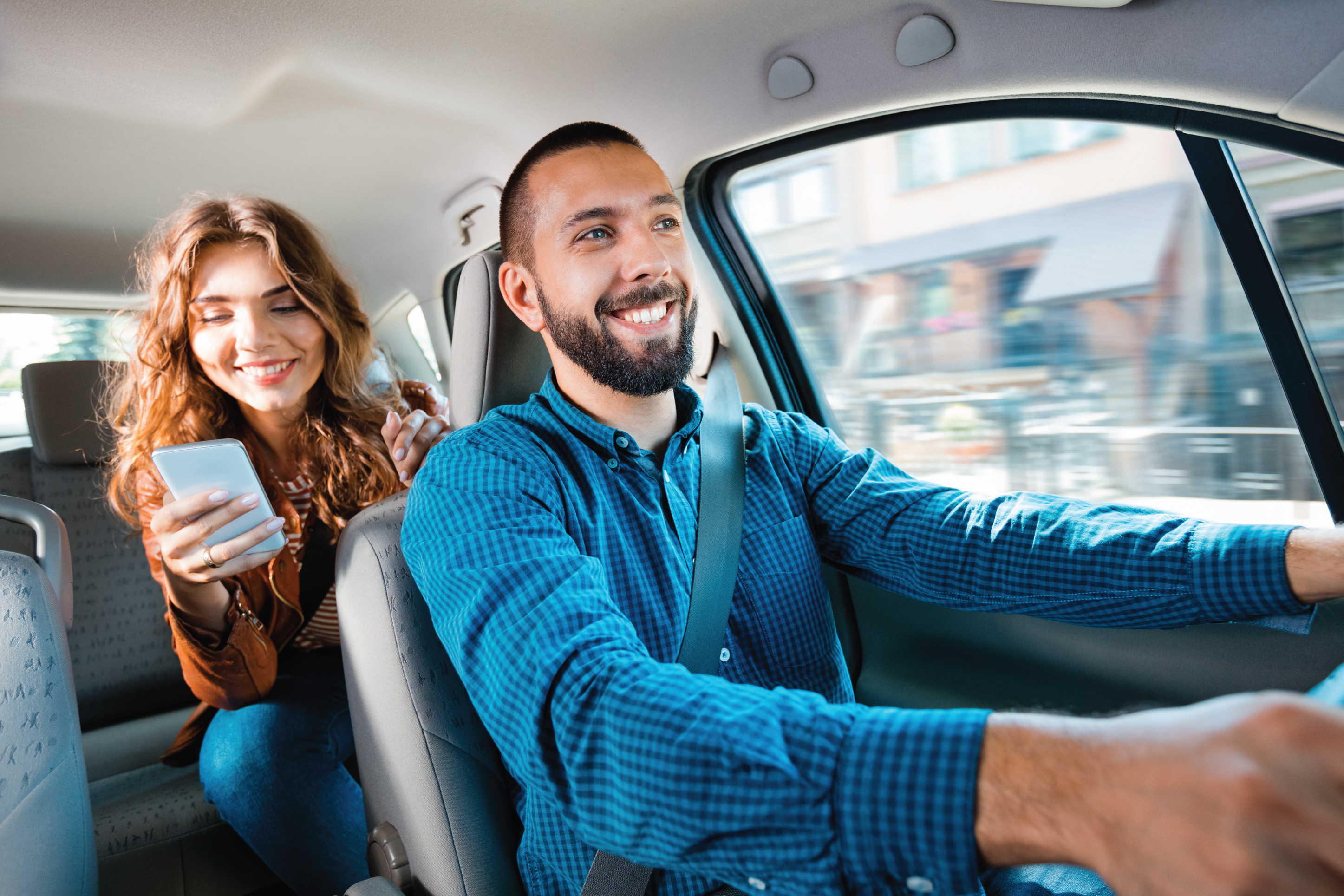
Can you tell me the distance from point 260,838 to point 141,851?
0.31m

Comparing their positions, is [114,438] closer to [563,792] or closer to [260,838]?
[260,838]

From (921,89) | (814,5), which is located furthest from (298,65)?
(921,89)

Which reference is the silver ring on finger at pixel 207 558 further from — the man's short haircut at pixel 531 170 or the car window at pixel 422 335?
the car window at pixel 422 335

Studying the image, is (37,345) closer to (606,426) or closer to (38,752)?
(38,752)

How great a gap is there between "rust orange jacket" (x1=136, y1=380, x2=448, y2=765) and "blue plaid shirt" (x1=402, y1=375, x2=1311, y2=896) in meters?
0.62

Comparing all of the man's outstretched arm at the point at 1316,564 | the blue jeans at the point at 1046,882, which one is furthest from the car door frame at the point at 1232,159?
the blue jeans at the point at 1046,882

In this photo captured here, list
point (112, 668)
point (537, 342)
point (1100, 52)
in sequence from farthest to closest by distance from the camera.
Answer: point (112, 668)
point (537, 342)
point (1100, 52)

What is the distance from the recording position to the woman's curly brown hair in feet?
5.31

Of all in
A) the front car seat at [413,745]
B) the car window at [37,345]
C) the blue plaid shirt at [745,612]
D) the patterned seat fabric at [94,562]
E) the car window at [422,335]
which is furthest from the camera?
the car window at [422,335]

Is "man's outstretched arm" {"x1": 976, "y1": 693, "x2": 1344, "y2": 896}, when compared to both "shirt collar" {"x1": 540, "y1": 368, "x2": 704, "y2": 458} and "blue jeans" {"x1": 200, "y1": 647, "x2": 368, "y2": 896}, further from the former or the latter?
"blue jeans" {"x1": 200, "y1": 647, "x2": 368, "y2": 896}

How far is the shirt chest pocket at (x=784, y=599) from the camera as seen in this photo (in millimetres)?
1327

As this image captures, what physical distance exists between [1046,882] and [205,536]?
131 centimetres

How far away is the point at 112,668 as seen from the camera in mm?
2158

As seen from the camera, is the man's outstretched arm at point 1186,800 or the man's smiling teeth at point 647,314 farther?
the man's smiling teeth at point 647,314
